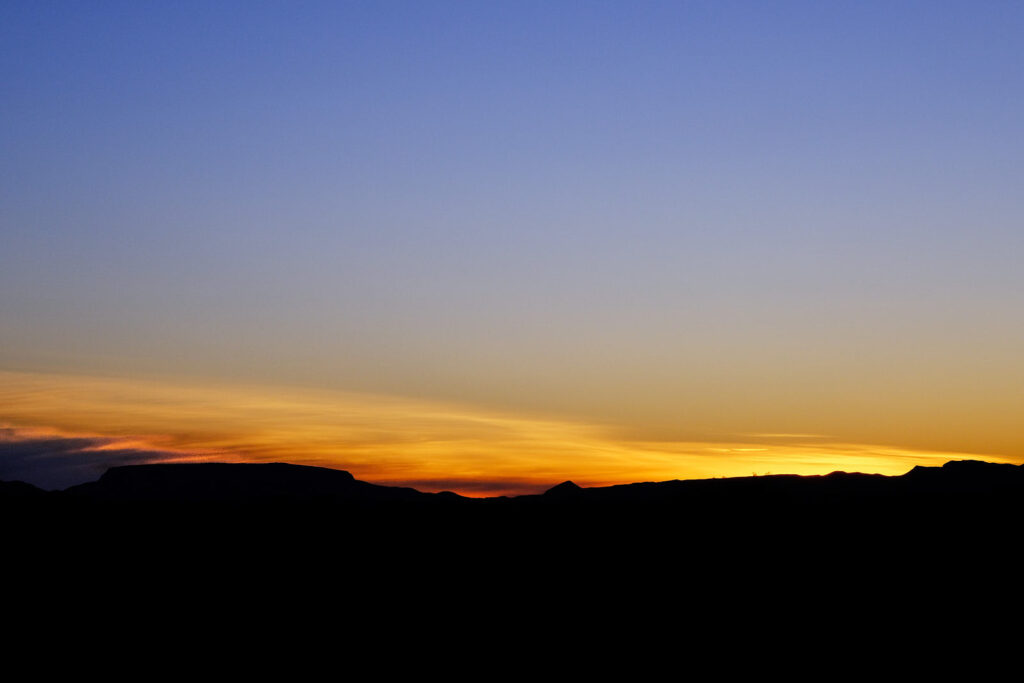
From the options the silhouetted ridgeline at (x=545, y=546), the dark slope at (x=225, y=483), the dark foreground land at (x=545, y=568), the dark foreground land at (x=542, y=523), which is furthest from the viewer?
the dark slope at (x=225, y=483)

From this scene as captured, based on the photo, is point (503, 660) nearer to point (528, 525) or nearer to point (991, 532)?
point (528, 525)

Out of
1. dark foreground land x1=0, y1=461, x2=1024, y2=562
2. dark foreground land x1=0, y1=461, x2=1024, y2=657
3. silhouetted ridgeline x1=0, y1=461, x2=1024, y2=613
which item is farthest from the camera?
dark foreground land x1=0, y1=461, x2=1024, y2=562

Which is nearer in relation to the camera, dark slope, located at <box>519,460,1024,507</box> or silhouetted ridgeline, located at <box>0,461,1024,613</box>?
silhouetted ridgeline, located at <box>0,461,1024,613</box>

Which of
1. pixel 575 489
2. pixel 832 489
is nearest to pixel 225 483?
pixel 575 489

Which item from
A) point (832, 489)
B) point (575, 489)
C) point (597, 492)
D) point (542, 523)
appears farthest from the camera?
point (575, 489)

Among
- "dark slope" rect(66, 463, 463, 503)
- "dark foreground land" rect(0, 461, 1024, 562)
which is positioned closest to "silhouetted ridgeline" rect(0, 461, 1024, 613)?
"dark foreground land" rect(0, 461, 1024, 562)

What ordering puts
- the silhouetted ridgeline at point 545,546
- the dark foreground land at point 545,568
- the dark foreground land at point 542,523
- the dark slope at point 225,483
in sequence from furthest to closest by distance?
the dark slope at point 225,483 → the dark foreground land at point 542,523 → the silhouetted ridgeline at point 545,546 → the dark foreground land at point 545,568

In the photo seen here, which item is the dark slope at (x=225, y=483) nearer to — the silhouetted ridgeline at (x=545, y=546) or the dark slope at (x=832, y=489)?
the dark slope at (x=832, y=489)

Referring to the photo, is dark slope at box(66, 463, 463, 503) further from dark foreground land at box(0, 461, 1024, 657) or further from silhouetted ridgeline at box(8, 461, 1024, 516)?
dark foreground land at box(0, 461, 1024, 657)

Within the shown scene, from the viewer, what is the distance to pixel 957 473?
7081 cm

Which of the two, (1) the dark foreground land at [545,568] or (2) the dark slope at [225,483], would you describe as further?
(2) the dark slope at [225,483]

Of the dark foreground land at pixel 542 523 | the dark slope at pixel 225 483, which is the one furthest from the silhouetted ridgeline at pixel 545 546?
the dark slope at pixel 225 483

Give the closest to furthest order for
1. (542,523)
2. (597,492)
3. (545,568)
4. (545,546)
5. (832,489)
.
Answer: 1. (545,568)
2. (545,546)
3. (542,523)
4. (832,489)
5. (597,492)

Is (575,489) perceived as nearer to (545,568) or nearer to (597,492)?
(597,492)
